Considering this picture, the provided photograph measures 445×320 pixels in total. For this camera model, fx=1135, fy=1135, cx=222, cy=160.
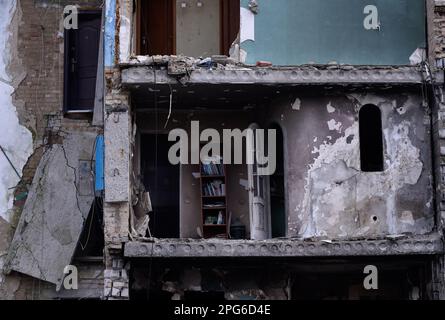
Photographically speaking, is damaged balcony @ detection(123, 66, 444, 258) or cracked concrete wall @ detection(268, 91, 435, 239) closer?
damaged balcony @ detection(123, 66, 444, 258)

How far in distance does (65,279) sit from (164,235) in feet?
9.02

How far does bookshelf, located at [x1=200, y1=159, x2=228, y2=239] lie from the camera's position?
18.4 meters

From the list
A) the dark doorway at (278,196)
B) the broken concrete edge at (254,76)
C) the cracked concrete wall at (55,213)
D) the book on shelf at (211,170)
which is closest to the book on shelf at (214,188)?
the book on shelf at (211,170)

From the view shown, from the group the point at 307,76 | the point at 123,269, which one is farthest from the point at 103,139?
the point at 307,76

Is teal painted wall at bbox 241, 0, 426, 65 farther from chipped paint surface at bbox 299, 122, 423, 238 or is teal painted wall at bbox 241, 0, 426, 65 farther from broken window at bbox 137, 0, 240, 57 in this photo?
chipped paint surface at bbox 299, 122, 423, 238

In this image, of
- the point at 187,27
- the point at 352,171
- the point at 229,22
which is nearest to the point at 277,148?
the point at 352,171

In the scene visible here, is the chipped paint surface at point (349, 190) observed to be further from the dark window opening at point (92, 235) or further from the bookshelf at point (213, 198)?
the dark window opening at point (92, 235)

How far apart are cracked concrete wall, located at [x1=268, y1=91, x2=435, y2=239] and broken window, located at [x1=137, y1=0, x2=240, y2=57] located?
1672 mm

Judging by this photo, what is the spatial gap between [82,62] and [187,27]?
2824 mm

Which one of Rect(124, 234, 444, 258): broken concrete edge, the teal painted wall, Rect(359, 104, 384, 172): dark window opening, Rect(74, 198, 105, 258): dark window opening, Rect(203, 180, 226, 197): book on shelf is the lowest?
Rect(124, 234, 444, 258): broken concrete edge

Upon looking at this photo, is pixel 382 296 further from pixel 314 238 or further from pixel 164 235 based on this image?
pixel 164 235

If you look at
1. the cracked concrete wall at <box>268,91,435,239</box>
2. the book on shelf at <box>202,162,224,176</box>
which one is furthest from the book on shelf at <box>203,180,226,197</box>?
the cracked concrete wall at <box>268,91,435,239</box>

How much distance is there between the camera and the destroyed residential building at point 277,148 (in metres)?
17.2

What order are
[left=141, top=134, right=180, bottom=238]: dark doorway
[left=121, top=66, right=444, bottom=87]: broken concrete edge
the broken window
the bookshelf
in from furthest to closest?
[left=141, top=134, right=180, bottom=238]: dark doorway, the bookshelf, the broken window, [left=121, top=66, right=444, bottom=87]: broken concrete edge
